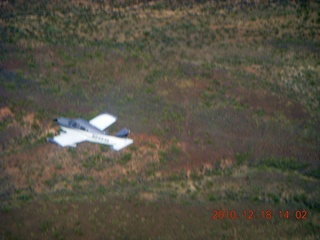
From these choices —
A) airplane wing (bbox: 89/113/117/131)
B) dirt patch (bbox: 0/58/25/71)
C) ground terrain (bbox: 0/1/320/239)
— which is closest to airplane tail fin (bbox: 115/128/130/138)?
ground terrain (bbox: 0/1/320/239)

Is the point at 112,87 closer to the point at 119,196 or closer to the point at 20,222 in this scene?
the point at 119,196

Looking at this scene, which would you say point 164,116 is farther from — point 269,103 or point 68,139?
point 269,103

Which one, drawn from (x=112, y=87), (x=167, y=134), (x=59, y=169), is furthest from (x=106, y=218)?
(x=112, y=87)

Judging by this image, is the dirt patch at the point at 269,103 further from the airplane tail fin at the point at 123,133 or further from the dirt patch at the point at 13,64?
A: the dirt patch at the point at 13,64

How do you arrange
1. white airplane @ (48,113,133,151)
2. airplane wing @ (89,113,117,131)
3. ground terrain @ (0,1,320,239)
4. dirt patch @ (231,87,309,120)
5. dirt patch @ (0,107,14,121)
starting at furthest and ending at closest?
dirt patch @ (231,87,309,120)
dirt patch @ (0,107,14,121)
airplane wing @ (89,113,117,131)
white airplane @ (48,113,133,151)
ground terrain @ (0,1,320,239)
